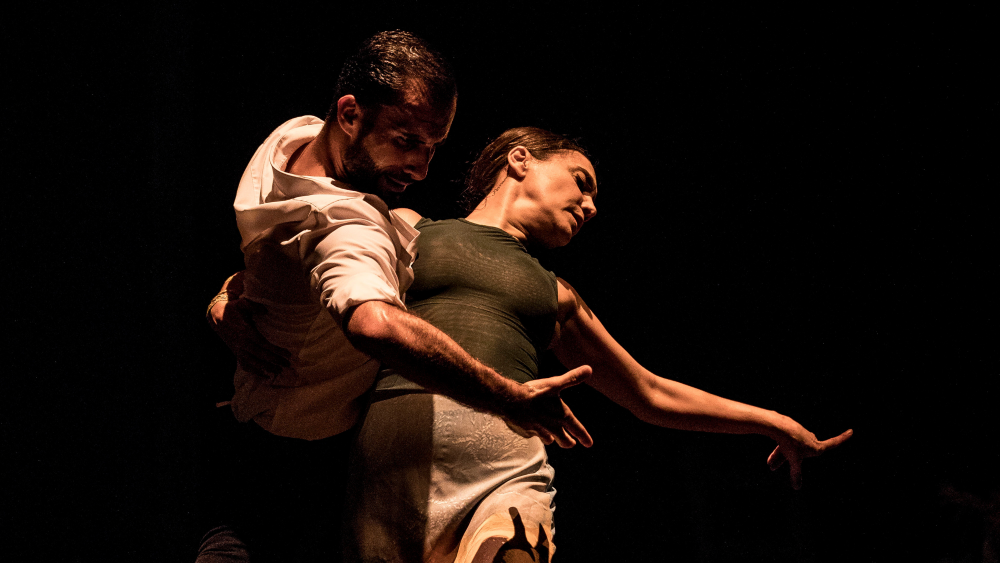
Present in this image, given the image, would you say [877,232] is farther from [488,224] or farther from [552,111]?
[488,224]

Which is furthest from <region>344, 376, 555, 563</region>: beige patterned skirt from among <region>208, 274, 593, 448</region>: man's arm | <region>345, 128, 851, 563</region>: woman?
<region>208, 274, 593, 448</region>: man's arm

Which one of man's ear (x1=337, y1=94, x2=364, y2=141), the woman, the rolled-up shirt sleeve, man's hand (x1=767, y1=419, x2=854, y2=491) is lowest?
man's hand (x1=767, y1=419, x2=854, y2=491)

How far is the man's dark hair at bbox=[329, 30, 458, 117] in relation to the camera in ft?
3.85

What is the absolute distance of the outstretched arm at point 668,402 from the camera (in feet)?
5.13

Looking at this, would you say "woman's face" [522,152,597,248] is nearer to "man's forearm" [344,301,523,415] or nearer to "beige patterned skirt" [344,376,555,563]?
"beige patterned skirt" [344,376,555,563]

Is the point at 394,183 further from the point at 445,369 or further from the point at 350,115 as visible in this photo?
the point at 445,369

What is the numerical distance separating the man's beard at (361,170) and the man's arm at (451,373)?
14.4 inches

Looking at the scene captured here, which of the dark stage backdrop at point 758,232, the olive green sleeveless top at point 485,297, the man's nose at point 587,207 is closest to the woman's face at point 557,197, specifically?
the man's nose at point 587,207

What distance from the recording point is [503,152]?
66.1 inches

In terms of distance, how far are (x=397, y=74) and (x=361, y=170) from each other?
0.16 m

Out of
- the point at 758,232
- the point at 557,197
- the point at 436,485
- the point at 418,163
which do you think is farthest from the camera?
the point at 758,232

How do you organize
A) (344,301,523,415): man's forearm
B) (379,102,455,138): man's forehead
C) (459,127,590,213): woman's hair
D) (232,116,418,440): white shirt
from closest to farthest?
(344,301,523,415): man's forearm, (232,116,418,440): white shirt, (379,102,455,138): man's forehead, (459,127,590,213): woman's hair

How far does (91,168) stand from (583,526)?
5.45ft

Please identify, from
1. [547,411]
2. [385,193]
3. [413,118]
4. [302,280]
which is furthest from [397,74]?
[547,411]
